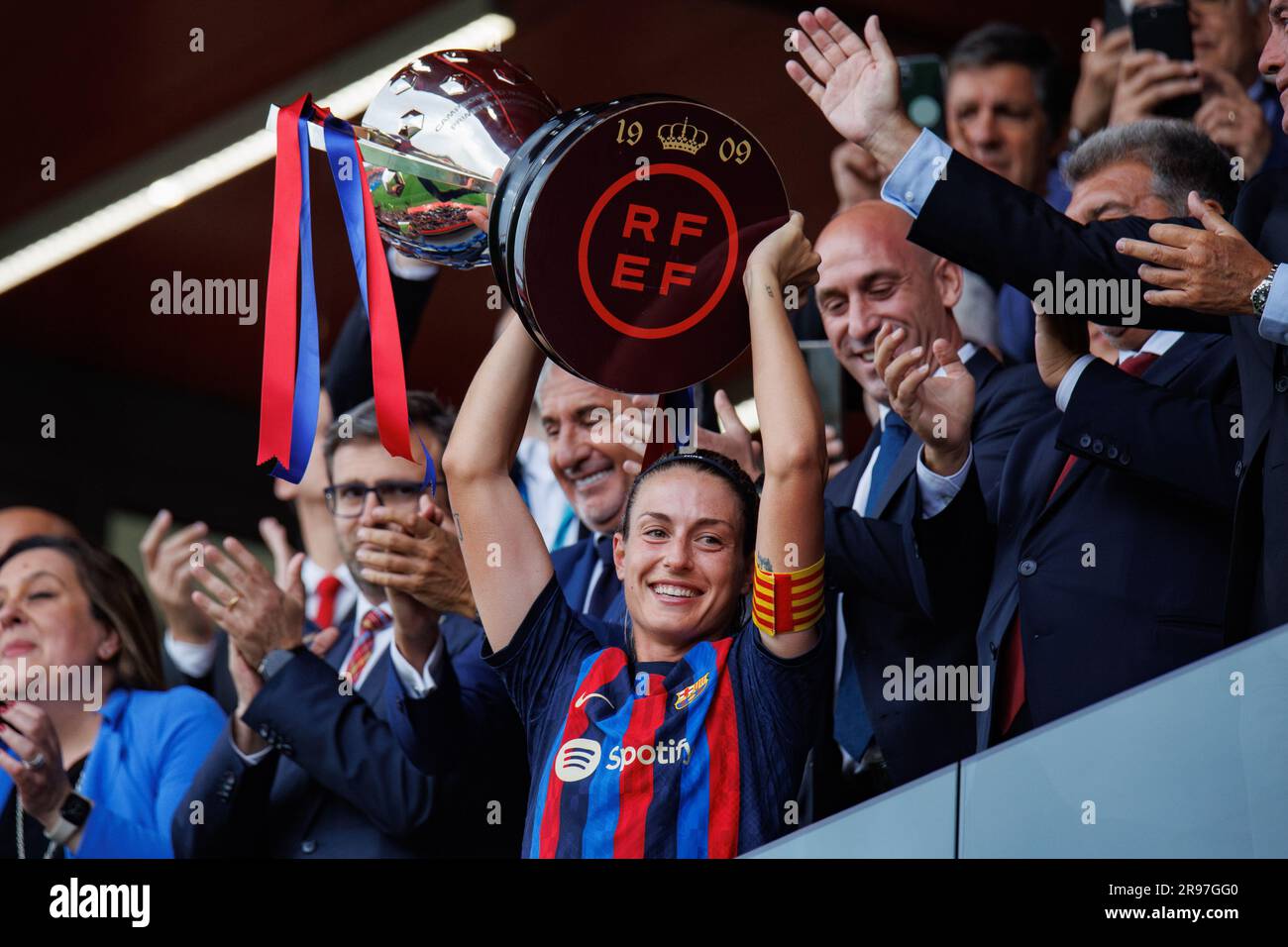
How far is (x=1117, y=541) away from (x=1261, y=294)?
397mm

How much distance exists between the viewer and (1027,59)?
357cm

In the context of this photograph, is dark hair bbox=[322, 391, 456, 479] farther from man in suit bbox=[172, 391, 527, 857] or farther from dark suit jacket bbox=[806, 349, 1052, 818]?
dark suit jacket bbox=[806, 349, 1052, 818]

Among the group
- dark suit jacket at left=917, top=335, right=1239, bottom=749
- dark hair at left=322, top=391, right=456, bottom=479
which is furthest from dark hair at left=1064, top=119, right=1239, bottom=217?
dark hair at left=322, top=391, right=456, bottom=479

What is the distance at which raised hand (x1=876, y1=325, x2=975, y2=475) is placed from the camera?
2385 mm

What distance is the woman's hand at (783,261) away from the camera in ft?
7.24

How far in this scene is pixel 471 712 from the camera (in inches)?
110

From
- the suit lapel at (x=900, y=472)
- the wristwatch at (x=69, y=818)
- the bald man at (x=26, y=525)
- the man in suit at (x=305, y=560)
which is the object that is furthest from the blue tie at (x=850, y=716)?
the bald man at (x=26, y=525)

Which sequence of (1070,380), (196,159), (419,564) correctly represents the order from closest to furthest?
(1070,380) < (419,564) < (196,159)

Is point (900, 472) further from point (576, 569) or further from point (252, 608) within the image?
point (252, 608)

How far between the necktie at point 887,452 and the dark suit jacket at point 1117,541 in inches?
13.5

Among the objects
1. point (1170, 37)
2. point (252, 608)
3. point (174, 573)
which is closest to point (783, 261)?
point (252, 608)

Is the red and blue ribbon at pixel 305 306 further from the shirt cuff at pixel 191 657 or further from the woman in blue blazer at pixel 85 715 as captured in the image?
the shirt cuff at pixel 191 657
